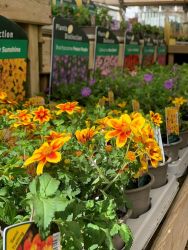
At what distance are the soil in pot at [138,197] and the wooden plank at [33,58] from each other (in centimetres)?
109

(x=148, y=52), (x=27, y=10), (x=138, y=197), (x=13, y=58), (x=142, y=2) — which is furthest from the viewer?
(x=142, y=2)

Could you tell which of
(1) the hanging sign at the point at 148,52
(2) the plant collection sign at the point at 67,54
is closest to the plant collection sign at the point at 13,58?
(2) the plant collection sign at the point at 67,54

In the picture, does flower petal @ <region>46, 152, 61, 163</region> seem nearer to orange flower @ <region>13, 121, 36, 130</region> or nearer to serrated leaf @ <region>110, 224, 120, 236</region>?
serrated leaf @ <region>110, 224, 120, 236</region>

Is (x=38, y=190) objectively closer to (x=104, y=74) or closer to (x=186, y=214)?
(x=186, y=214)

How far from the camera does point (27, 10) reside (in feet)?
6.90

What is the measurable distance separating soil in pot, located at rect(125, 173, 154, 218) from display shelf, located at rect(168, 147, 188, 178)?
19.0 inches

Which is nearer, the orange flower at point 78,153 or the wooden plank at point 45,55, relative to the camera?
the orange flower at point 78,153

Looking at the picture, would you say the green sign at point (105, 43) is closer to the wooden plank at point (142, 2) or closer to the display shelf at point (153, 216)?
the display shelf at point (153, 216)

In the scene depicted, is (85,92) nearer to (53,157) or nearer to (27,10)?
(27,10)

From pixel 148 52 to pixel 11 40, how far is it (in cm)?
311

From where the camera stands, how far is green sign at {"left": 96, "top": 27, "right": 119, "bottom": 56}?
3086 millimetres

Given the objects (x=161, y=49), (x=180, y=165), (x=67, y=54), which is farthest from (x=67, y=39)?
(x=161, y=49)

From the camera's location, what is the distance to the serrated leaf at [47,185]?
674 mm

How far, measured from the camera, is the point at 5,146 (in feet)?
3.74
